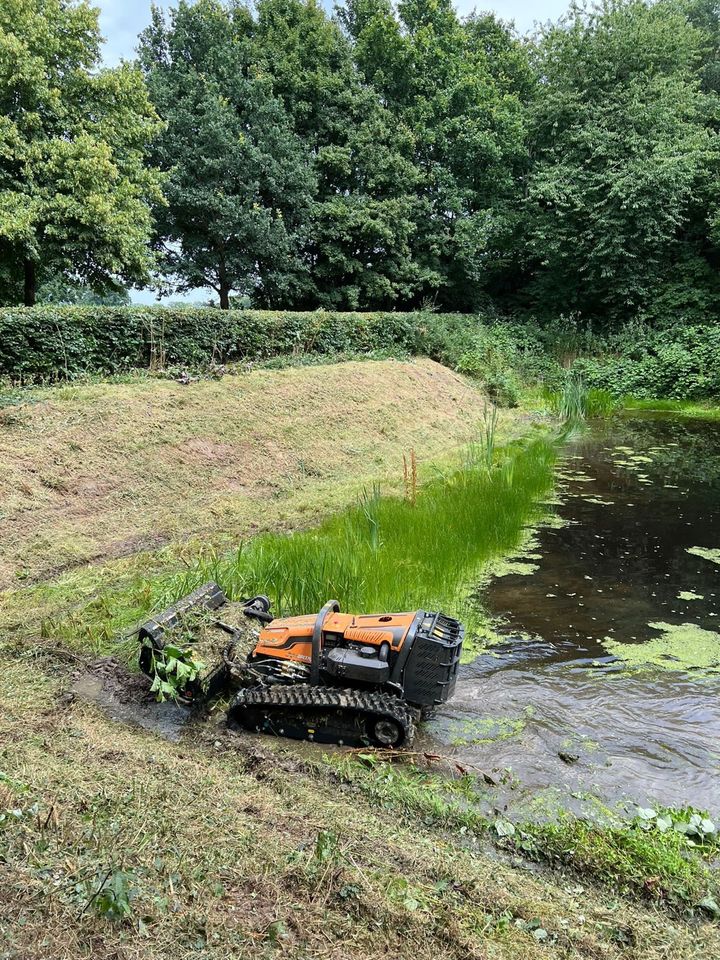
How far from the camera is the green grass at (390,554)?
4418 mm

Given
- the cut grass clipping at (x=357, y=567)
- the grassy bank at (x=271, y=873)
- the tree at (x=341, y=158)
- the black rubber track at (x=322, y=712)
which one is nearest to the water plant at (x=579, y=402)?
the tree at (x=341, y=158)

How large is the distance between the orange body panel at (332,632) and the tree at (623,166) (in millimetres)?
17560

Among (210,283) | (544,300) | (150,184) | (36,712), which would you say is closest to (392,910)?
(36,712)

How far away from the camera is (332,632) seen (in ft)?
11.4

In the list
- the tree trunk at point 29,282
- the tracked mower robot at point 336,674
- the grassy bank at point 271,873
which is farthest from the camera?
the tree trunk at point 29,282

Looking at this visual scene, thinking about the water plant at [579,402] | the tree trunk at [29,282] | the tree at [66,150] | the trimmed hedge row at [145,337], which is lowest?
the water plant at [579,402]

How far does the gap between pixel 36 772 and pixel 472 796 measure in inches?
74.2

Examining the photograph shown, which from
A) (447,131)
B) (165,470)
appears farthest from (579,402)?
(447,131)

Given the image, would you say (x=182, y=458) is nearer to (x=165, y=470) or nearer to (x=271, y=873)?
(x=165, y=470)

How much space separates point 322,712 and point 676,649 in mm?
2545

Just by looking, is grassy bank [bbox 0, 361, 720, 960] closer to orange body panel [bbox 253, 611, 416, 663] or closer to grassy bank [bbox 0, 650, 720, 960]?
grassy bank [bbox 0, 650, 720, 960]

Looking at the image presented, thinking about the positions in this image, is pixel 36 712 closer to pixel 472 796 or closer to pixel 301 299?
pixel 472 796

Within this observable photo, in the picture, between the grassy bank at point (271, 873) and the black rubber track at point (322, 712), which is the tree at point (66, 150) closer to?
the black rubber track at point (322, 712)

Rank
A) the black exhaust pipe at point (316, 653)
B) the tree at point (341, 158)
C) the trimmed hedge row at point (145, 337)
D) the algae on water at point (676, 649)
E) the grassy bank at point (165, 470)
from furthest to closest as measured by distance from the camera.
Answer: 1. the tree at point (341, 158)
2. the trimmed hedge row at point (145, 337)
3. the grassy bank at point (165, 470)
4. the algae on water at point (676, 649)
5. the black exhaust pipe at point (316, 653)
